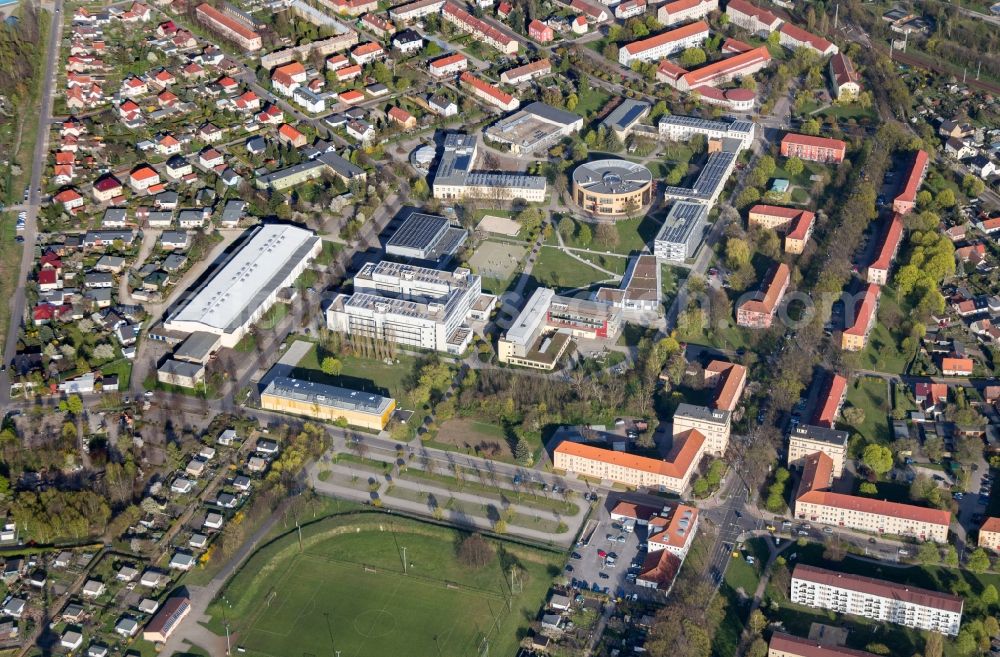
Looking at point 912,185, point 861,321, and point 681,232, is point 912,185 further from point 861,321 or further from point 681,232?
point 861,321

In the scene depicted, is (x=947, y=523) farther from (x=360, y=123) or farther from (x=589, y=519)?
(x=360, y=123)

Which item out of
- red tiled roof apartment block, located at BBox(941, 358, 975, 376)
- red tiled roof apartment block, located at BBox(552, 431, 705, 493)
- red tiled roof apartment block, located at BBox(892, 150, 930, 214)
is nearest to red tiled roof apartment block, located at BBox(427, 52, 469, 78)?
red tiled roof apartment block, located at BBox(892, 150, 930, 214)

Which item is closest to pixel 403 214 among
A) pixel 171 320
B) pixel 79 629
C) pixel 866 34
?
pixel 171 320

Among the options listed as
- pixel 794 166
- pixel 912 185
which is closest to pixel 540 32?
pixel 794 166

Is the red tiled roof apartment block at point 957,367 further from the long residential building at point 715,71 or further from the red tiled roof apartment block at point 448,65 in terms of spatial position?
the red tiled roof apartment block at point 448,65

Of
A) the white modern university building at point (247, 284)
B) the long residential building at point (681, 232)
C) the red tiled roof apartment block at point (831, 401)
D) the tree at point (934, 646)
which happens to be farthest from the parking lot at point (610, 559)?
the white modern university building at point (247, 284)

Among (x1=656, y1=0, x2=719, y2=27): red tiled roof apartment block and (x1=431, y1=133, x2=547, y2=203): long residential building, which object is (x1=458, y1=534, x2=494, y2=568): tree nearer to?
(x1=431, y1=133, x2=547, y2=203): long residential building
